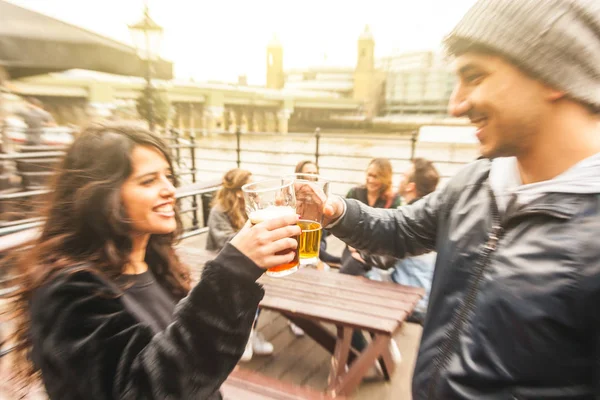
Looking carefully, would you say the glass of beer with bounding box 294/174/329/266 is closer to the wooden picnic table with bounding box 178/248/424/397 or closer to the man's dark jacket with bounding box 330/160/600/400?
the man's dark jacket with bounding box 330/160/600/400

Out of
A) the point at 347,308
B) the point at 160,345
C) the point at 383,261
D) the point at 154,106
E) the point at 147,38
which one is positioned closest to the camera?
the point at 160,345

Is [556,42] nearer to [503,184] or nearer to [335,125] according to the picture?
[503,184]

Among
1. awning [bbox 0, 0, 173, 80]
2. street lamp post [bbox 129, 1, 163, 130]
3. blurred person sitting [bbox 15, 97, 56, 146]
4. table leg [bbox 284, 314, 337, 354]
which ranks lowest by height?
table leg [bbox 284, 314, 337, 354]

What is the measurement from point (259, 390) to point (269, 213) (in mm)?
944

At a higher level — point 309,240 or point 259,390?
point 309,240

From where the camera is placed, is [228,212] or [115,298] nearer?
[115,298]

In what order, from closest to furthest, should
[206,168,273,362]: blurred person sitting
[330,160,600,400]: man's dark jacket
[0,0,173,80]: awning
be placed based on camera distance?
[330,160,600,400]: man's dark jacket, [206,168,273,362]: blurred person sitting, [0,0,173,80]: awning

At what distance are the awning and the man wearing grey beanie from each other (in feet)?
14.0

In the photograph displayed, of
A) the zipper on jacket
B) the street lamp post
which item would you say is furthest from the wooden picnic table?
the street lamp post

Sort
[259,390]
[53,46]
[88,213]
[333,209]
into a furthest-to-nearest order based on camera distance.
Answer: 1. [53,46]
2. [259,390]
3. [333,209]
4. [88,213]

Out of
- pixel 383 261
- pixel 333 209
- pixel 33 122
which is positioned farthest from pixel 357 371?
pixel 33 122

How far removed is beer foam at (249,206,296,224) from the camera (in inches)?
33.2

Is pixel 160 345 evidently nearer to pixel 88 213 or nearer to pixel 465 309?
pixel 88 213

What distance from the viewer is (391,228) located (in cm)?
131
